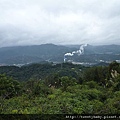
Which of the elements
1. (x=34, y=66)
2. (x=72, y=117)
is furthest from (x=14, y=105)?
(x=34, y=66)

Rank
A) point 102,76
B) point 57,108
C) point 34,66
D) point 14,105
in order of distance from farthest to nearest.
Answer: point 34,66
point 102,76
point 14,105
point 57,108

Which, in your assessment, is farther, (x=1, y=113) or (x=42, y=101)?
(x=42, y=101)

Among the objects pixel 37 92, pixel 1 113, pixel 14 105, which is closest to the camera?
pixel 1 113

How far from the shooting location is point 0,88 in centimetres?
1533

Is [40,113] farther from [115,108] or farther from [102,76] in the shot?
[102,76]

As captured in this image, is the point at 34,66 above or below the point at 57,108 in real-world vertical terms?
below

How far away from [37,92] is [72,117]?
5718 millimetres

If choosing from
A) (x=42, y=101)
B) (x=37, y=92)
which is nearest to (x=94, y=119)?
(x=42, y=101)

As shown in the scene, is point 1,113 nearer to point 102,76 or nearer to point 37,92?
point 37,92

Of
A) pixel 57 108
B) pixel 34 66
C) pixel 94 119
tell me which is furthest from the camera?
pixel 34 66

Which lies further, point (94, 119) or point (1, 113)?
point (1, 113)

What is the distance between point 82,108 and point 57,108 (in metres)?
1.03

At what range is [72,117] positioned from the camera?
7066 mm

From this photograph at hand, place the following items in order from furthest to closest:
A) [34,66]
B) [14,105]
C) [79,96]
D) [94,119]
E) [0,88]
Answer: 1. [34,66]
2. [0,88]
3. [79,96]
4. [14,105]
5. [94,119]
